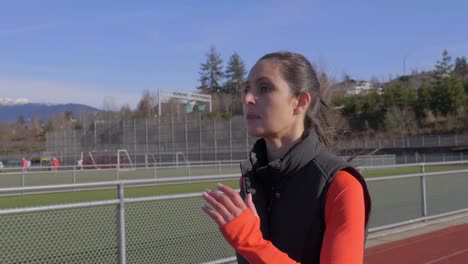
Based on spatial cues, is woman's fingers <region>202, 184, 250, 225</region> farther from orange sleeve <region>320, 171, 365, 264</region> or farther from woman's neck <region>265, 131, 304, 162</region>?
woman's neck <region>265, 131, 304, 162</region>

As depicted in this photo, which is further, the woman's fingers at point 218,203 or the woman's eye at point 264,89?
the woman's eye at point 264,89

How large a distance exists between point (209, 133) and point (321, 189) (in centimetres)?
6678

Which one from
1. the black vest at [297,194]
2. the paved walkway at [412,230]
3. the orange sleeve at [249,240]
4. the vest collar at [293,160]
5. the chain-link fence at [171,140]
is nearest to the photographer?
the orange sleeve at [249,240]

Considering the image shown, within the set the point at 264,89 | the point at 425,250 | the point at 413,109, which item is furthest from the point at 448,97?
the point at 264,89

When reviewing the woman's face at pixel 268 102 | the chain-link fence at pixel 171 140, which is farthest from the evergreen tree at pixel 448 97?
the woman's face at pixel 268 102

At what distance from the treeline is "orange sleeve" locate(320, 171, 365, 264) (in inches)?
2388

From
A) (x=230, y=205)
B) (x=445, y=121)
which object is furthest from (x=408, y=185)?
(x=445, y=121)

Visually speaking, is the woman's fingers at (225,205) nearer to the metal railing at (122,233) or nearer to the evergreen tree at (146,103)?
the metal railing at (122,233)

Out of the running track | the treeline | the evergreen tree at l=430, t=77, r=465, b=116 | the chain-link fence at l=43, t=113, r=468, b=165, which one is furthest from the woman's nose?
the evergreen tree at l=430, t=77, r=465, b=116

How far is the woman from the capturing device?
1668 millimetres

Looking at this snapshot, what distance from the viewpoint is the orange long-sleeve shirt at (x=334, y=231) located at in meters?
1.64

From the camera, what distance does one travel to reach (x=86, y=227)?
873 cm

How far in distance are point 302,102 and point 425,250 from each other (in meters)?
7.33

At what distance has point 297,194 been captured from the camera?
75.4 inches
